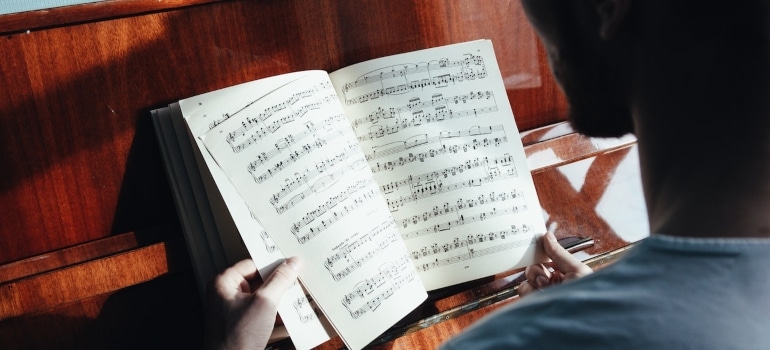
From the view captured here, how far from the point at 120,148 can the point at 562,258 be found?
716mm

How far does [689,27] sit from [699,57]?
0.03 metres

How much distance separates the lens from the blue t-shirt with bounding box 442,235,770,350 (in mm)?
622

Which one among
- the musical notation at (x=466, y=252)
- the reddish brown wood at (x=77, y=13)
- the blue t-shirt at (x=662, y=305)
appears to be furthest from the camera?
the musical notation at (x=466, y=252)

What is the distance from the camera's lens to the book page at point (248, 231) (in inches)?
41.0

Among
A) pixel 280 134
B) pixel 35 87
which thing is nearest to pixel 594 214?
pixel 280 134

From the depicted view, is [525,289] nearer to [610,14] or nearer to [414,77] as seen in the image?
[414,77]

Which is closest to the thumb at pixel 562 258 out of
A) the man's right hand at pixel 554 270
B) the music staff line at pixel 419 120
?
the man's right hand at pixel 554 270

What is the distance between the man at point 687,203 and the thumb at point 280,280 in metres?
0.37

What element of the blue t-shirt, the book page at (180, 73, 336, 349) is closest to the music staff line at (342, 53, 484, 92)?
the book page at (180, 73, 336, 349)

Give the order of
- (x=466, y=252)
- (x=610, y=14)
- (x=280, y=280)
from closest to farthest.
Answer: (x=610, y=14) < (x=280, y=280) < (x=466, y=252)

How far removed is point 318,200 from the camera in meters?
1.08

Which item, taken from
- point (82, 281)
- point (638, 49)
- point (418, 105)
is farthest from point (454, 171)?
point (82, 281)

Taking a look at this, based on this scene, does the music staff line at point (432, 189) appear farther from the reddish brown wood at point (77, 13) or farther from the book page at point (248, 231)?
the reddish brown wood at point (77, 13)

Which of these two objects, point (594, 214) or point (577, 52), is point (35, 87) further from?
point (594, 214)
